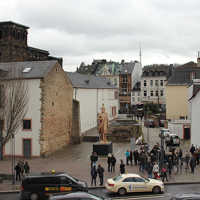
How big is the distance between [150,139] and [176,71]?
67.0 feet

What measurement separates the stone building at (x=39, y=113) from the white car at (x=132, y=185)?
50.1 feet

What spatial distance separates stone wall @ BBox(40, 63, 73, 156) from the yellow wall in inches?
940

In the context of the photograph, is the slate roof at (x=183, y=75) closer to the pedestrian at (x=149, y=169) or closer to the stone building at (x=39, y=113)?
the stone building at (x=39, y=113)

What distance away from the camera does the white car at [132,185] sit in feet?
58.6

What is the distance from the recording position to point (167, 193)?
18.5 metres

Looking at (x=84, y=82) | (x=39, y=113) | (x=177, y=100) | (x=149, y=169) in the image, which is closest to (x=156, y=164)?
(x=149, y=169)

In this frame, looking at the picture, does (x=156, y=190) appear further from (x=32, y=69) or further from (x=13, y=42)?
(x=13, y=42)

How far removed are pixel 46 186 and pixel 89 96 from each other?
120 feet

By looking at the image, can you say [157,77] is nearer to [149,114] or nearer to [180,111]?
[149,114]

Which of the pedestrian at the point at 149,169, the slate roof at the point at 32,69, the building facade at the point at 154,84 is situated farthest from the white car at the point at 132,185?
the building facade at the point at 154,84

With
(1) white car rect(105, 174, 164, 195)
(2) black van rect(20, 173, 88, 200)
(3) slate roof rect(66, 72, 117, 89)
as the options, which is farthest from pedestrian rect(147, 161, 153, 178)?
(3) slate roof rect(66, 72, 117, 89)

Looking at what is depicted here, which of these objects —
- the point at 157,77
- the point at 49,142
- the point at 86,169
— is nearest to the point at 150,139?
the point at 49,142

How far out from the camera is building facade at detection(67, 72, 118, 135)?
49375mm

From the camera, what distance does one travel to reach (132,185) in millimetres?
17953
